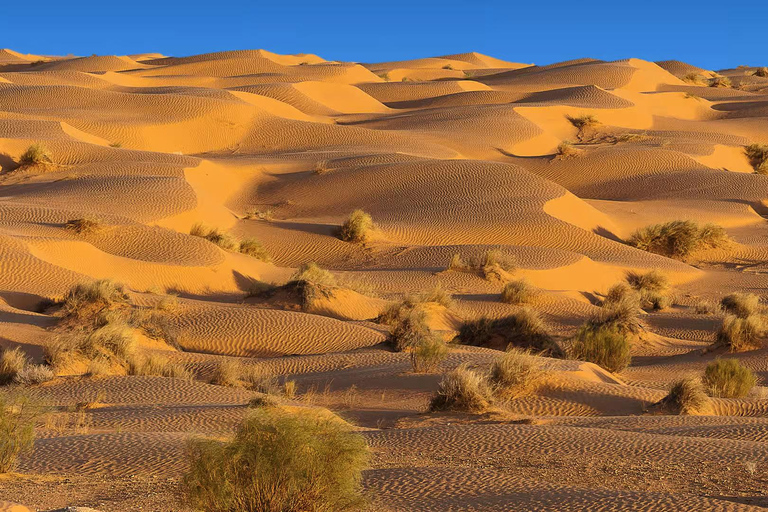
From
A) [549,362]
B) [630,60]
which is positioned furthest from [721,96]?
[549,362]

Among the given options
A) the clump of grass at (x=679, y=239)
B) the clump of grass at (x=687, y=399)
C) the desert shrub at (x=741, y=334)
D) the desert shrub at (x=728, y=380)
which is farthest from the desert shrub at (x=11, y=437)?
the clump of grass at (x=679, y=239)

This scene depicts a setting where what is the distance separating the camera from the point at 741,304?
20.3 m

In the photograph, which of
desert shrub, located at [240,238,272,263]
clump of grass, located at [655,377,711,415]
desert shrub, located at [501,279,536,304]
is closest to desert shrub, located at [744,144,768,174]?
desert shrub, located at [501,279,536,304]

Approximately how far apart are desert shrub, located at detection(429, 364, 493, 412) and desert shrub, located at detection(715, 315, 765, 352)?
7.06 meters

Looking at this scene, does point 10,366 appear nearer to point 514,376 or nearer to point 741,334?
point 514,376

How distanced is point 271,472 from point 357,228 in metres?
18.9

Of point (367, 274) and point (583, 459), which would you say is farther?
point (367, 274)

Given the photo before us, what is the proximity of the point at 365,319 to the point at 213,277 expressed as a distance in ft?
12.0

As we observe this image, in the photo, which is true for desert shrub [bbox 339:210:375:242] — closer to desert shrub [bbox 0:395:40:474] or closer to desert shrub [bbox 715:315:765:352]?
desert shrub [bbox 715:315:765:352]

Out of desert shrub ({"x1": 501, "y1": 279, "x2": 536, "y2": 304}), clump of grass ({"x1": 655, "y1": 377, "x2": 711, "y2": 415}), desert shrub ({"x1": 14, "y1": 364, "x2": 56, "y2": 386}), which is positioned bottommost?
clump of grass ({"x1": 655, "y1": 377, "x2": 711, "y2": 415})

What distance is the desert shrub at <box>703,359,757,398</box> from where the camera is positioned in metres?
13.7

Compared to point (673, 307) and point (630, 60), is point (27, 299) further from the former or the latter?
point (630, 60)

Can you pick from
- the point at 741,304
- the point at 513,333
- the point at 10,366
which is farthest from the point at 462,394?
the point at 741,304

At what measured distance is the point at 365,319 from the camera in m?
19.0
